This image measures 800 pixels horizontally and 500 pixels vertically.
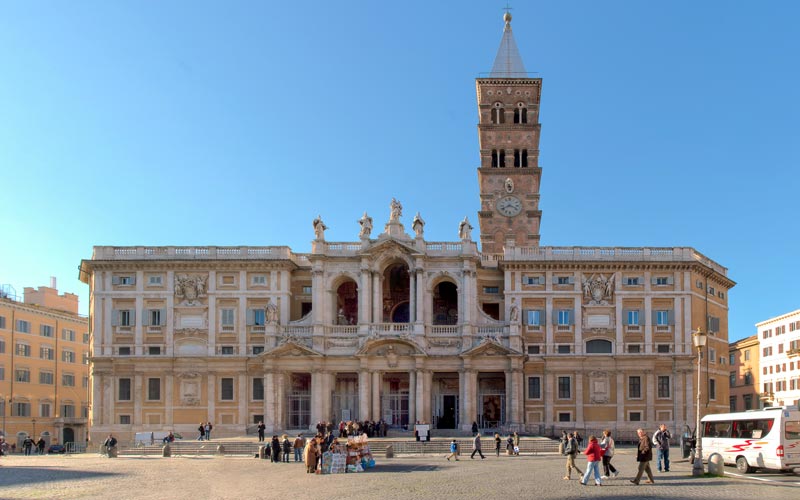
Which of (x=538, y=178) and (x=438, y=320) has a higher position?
(x=538, y=178)

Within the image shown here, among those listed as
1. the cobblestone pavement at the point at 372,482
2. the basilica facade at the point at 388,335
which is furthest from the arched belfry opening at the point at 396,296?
the cobblestone pavement at the point at 372,482

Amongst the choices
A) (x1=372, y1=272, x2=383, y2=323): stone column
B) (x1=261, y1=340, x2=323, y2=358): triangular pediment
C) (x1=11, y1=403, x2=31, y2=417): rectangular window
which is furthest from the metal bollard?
(x1=11, y1=403, x2=31, y2=417): rectangular window

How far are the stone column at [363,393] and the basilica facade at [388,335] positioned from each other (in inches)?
17.0

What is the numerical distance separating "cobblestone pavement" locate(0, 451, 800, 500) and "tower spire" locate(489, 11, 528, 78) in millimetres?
49824

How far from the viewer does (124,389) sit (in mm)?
70375

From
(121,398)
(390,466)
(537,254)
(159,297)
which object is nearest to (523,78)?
(537,254)

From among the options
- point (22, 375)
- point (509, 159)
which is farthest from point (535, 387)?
point (22, 375)

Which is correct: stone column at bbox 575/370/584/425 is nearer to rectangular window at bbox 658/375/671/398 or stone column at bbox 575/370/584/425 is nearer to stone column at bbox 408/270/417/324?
rectangular window at bbox 658/375/671/398

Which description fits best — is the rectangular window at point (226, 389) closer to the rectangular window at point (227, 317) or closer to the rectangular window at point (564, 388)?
the rectangular window at point (227, 317)

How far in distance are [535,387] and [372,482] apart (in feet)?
122

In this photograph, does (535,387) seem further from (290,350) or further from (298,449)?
(298,449)

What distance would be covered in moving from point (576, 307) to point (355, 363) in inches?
657

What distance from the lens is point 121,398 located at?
70.2 metres

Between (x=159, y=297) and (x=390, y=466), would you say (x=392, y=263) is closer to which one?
(x=159, y=297)
